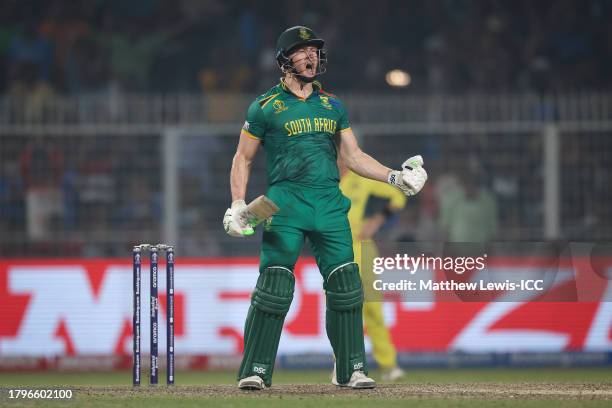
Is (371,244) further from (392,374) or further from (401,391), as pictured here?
(401,391)

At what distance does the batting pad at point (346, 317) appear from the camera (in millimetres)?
7848

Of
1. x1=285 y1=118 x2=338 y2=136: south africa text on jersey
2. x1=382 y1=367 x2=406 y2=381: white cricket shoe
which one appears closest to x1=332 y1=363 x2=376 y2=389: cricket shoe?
x1=285 y1=118 x2=338 y2=136: south africa text on jersey

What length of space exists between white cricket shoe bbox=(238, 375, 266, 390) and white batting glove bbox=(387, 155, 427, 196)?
1.41m

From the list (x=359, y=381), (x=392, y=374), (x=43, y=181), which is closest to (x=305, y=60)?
(x=359, y=381)

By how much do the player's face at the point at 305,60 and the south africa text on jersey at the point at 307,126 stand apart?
28 cm

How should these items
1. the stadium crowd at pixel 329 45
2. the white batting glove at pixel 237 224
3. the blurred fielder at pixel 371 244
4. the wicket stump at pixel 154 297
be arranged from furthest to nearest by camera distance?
the stadium crowd at pixel 329 45 → the blurred fielder at pixel 371 244 → the wicket stump at pixel 154 297 → the white batting glove at pixel 237 224

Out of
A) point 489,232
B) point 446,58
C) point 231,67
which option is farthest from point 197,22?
point 489,232

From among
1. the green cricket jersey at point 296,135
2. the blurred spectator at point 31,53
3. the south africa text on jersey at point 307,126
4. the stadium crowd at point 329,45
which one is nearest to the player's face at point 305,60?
the green cricket jersey at point 296,135

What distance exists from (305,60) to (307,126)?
41cm

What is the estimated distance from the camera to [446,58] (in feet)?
58.3

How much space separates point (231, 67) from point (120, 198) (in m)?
4.72

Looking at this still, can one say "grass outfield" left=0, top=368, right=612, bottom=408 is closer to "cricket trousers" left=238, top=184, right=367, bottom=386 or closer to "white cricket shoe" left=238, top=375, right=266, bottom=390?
"white cricket shoe" left=238, top=375, right=266, bottom=390

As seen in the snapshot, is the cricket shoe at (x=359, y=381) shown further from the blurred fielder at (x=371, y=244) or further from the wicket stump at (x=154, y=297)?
the blurred fielder at (x=371, y=244)

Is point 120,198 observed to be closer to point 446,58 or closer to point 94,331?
point 94,331
